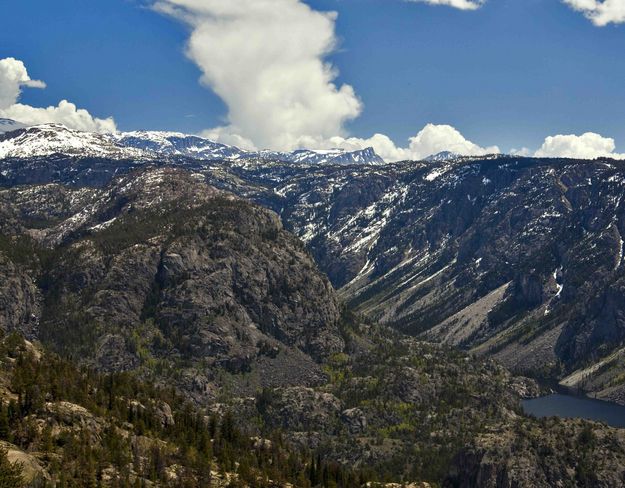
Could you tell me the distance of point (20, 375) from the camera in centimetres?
16700

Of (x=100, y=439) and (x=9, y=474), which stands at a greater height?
(x=100, y=439)

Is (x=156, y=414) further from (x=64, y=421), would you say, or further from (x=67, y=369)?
(x=64, y=421)

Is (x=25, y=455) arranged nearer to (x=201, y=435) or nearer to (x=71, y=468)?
(x=71, y=468)

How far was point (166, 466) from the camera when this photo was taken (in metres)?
157

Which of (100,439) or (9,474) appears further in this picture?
(100,439)

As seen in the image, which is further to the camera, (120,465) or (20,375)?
(20,375)

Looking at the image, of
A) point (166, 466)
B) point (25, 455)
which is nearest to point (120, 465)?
point (166, 466)

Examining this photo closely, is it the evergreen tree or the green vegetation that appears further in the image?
the green vegetation

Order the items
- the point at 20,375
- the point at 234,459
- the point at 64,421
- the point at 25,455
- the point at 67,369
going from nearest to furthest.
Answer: the point at 25,455 → the point at 64,421 → the point at 20,375 → the point at 234,459 → the point at 67,369

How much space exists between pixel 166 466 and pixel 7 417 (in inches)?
1391

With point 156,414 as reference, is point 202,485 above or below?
below

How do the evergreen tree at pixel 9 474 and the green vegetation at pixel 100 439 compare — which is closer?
the evergreen tree at pixel 9 474

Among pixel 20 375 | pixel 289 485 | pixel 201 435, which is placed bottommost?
pixel 289 485

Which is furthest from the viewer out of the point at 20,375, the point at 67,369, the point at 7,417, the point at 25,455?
the point at 67,369
